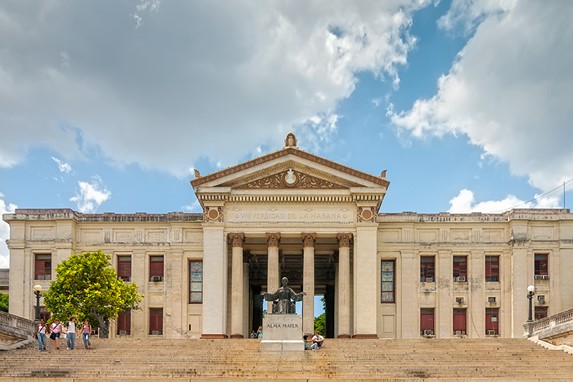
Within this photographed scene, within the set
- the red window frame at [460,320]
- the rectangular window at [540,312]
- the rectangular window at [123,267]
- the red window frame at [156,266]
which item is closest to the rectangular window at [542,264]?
the rectangular window at [540,312]

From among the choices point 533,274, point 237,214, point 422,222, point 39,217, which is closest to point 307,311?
point 237,214

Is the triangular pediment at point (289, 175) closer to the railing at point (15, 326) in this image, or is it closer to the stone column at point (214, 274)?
the stone column at point (214, 274)

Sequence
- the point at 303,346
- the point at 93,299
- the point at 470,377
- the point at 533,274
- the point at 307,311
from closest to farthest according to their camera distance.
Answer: the point at 470,377 < the point at 303,346 < the point at 93,299 < the point at 307,311 < the point at 533,274

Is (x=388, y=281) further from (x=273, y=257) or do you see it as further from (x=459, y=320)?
(x=273, y=257)

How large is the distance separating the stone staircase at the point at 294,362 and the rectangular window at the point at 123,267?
15.1 m

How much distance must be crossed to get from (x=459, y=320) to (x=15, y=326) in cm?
3116

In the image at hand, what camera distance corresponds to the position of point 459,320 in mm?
57438

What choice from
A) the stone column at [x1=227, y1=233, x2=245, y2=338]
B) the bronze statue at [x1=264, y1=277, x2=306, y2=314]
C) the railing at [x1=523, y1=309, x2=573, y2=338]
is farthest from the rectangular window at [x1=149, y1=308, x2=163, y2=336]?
the railing at [x1=523, y1=309, x2=573, y2=338]

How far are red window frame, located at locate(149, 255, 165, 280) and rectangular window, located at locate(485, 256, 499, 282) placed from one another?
78.2 feet

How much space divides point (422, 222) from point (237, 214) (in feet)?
46.1

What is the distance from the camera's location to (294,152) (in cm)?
5359

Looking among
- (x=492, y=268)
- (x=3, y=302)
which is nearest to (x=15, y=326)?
(x=3, y=302)

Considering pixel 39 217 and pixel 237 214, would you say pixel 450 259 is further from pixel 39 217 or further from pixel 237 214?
pixel 39 217

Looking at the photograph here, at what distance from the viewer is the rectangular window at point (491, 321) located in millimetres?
56969
